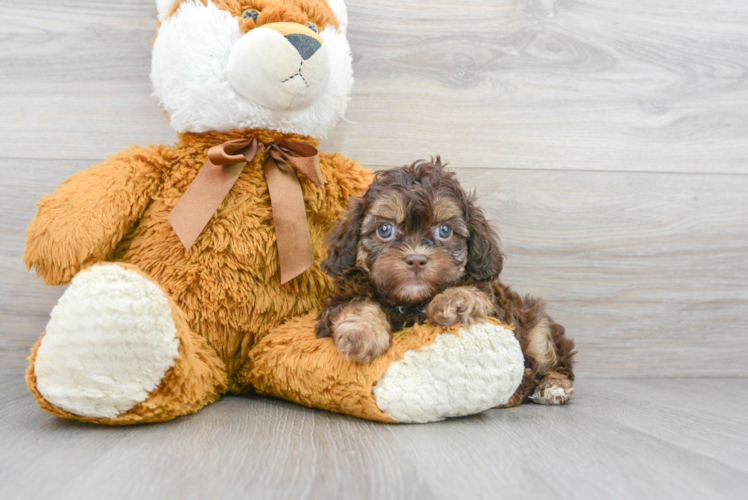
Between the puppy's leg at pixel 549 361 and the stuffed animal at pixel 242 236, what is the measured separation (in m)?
0.25

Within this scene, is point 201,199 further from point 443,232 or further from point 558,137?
point 558,137

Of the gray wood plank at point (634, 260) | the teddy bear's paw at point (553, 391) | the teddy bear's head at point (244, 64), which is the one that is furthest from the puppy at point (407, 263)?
the gray wood plank at point (634, 260)

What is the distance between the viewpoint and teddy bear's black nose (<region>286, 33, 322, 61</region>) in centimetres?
143

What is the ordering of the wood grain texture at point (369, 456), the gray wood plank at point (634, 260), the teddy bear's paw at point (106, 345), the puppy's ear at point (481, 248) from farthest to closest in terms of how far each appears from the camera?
the gray wood plank at point (634, 260), the puppy's ear at point (481, 248), the teddy bear's paw at point (106, 345), the wood grain texture at point (369, 456)

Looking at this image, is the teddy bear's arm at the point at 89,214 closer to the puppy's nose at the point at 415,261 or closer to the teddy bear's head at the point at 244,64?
the teddy bear's head at the point at 244,64

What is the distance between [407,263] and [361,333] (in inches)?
7.4

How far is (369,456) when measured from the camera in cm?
112

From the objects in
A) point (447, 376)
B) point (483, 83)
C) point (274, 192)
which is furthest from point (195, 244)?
point (483, 83)

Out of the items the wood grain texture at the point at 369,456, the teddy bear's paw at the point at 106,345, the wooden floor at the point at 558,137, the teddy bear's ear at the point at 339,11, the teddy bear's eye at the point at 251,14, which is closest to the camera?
the wood grain texture at the point at 369,456

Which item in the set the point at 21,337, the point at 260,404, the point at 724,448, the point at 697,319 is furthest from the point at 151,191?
the point at 697,319

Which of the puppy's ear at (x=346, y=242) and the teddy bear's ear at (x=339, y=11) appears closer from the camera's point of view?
the puppy's ear at (x=346, y=242)

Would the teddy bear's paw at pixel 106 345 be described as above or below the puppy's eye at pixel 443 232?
below

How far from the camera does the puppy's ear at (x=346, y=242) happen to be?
1.41 meters

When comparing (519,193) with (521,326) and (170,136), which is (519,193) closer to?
(521,326)
